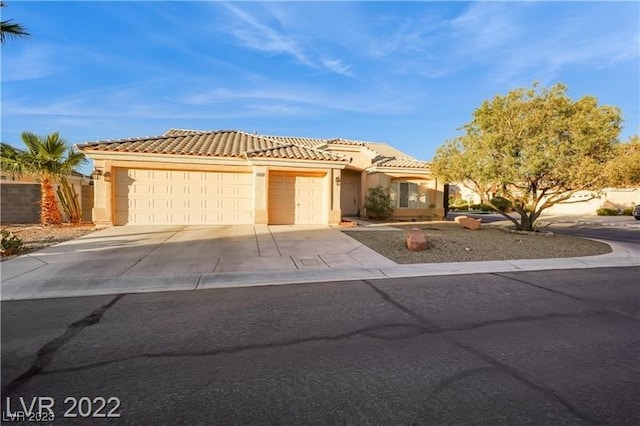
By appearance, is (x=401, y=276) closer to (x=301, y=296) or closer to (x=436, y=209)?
(x=301, y=296)

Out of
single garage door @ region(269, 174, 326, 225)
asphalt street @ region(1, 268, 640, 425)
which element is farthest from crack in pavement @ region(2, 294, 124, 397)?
single garage door @ region(269, 174, 326, 225)

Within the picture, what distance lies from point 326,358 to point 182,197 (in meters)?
12.7

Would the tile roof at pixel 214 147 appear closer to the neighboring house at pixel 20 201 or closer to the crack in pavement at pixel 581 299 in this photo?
the neighboring house at pixel 20 201

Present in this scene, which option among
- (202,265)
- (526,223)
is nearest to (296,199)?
(202,265)

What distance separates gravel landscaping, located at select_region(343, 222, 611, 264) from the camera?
9.79m

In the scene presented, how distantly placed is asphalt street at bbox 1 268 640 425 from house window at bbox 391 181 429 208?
51.7ft

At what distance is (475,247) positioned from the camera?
1118 cm

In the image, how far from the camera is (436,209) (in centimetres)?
2255

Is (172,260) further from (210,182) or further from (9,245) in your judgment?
(210,182)

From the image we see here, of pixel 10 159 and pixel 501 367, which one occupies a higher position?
pixel 10 159

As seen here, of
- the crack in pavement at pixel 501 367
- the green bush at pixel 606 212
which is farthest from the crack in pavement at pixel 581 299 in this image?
the green bush at pixel 606 212

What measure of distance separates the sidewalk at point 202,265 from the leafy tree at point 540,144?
10.8 feet

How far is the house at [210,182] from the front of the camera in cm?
1402

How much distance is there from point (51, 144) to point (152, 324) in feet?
43.5
